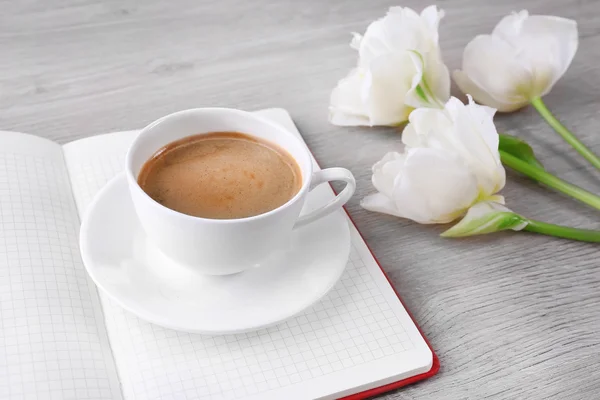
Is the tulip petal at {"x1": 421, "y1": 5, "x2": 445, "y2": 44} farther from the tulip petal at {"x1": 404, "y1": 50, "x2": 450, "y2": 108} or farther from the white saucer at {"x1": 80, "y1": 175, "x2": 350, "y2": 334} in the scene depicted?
the white saucer at {"x1": 80, "y1": 175, "x2": 350, "y2": 334}

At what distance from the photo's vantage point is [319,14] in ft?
4.29

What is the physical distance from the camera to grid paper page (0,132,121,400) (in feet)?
2.12

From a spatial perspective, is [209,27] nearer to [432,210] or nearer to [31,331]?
[432,210]

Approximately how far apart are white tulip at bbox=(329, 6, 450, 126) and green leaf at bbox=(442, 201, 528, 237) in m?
0.17

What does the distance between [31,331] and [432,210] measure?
18.0 inches

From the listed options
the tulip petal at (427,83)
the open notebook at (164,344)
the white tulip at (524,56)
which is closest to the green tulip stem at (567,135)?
the white tulip at (524,56)

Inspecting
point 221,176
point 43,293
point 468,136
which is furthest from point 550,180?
point 43,293

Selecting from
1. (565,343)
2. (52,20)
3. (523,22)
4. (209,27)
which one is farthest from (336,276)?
(52,20)

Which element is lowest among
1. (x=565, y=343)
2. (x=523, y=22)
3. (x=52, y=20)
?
(x=52, y=20)

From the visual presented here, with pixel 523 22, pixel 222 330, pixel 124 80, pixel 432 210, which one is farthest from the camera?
pixel 124 80

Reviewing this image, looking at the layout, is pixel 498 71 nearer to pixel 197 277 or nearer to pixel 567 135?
pixel 567 135

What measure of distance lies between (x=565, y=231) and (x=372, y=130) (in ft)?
1.03

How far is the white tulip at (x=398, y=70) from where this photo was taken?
918 mm

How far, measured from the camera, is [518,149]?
92 centimetres
